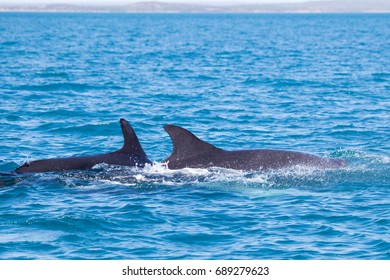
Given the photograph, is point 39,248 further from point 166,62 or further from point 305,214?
point 166,62

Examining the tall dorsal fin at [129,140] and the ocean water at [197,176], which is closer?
the ocean water at [197,176]

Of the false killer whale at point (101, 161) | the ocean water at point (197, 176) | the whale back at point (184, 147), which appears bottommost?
the ocean water at point (197, 176)

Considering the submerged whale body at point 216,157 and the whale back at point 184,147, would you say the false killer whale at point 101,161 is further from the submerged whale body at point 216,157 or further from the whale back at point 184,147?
the submerged whale body at point 216,157

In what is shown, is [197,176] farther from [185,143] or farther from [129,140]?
[129,140]

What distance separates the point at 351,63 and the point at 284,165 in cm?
4300

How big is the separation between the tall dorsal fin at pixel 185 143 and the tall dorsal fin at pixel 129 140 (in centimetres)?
84

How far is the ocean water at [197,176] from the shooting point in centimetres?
1404

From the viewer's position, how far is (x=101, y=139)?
1005 inches

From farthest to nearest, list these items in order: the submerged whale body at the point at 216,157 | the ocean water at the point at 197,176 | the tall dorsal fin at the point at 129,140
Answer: the tall dorsal fin at the point at 129,140 → the submerged whale body at the point at 216,157 → the ocean water at the point at 197,176

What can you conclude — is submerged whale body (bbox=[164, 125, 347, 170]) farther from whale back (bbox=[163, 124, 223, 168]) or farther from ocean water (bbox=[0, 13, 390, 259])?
ocean water (bbox=[0, 13, 390, 259])

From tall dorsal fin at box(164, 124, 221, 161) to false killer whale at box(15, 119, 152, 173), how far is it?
2.66 ft

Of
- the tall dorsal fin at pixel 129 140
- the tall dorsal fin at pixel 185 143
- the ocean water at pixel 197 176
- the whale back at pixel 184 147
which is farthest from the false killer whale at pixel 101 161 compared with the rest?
the tall dorsal fin at pixel 185 143

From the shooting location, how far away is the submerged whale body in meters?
18.5

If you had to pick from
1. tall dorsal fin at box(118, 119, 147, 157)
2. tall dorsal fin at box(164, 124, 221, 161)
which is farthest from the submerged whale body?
tall dorsal fin at box(118, 119, 147, 157)
